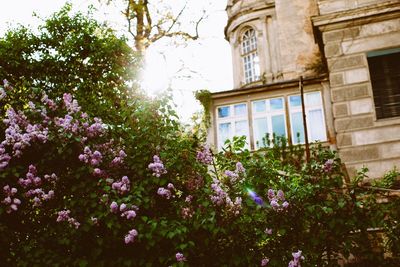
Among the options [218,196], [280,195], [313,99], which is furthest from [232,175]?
[313,99]

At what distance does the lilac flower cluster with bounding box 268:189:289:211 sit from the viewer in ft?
17.1

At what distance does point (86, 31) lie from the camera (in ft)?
40.0

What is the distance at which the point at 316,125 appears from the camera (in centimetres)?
1617

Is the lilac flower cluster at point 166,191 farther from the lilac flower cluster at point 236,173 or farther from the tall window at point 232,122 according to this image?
the tall window at point 232,122

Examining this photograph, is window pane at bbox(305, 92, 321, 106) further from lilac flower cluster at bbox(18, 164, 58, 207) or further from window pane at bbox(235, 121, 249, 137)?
lilac flower cluster at bbox(18, 164, 58, 207)

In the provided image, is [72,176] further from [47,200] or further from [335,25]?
[335,25]

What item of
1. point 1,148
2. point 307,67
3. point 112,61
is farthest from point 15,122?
point 307,67

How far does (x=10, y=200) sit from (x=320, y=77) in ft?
44.3

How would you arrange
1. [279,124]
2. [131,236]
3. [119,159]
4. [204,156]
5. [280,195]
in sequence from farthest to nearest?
[279,124], [204,156], [119,159], [280,195], [131,236]

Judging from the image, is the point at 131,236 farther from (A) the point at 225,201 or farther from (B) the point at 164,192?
(A) the point at 225,201

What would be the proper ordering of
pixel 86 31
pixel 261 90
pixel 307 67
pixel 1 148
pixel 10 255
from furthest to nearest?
pixel 307 67
pixel 261 90
pixel 86 31
pixel 10 255
pixel 1 148

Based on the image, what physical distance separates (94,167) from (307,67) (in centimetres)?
1835

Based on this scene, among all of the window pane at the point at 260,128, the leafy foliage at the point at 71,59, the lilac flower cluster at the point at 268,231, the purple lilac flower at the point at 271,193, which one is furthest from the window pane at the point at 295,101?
the lilac flower cluster at the point at 268,231

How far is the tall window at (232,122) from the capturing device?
656 inches
